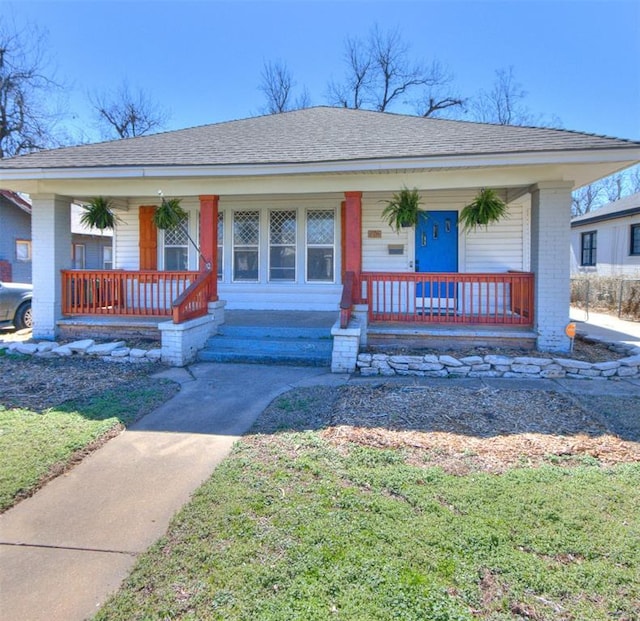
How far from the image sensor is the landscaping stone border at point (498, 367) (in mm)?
6086

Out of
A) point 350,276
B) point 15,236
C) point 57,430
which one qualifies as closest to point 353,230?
point 350,276

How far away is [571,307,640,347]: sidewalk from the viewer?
8.71 metres


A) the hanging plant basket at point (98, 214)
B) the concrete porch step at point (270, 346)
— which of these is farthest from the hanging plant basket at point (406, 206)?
the hanging plant basket at point (98, 214)

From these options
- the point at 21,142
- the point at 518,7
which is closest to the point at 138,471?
the point at 518,7

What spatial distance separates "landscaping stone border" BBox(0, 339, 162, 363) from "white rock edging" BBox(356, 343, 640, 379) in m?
3.33

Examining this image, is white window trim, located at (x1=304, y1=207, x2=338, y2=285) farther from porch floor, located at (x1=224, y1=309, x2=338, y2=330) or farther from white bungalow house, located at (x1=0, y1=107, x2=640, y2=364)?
porch floor, located at (x1=224, y1=309, x2=338, y2=330)

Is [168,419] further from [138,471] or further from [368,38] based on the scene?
[368,38]

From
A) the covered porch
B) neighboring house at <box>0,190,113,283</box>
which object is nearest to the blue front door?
the covered porch

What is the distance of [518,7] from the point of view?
9.84 meters

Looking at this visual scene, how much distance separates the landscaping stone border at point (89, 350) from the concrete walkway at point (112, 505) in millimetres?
1773

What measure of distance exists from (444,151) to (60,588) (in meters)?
6.56

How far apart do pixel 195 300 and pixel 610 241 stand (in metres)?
19.7

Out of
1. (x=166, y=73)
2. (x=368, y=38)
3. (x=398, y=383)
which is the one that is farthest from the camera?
(x=368, y=38)

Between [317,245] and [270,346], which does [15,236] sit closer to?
[317,245]
